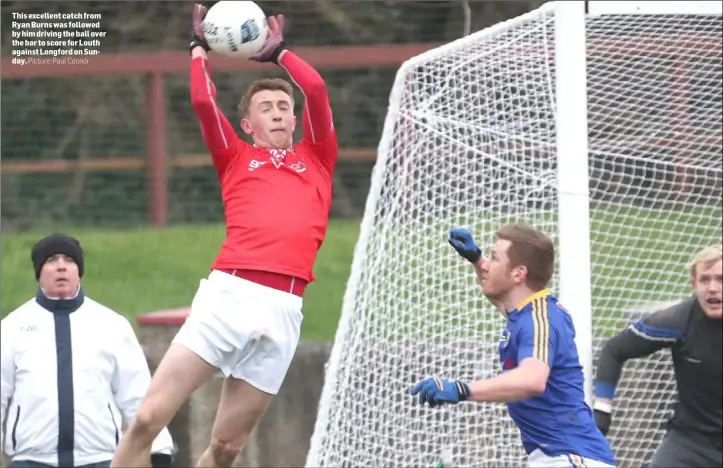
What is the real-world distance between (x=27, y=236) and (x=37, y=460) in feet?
14.4

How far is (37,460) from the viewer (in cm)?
580

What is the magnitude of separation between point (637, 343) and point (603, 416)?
389 millimetres

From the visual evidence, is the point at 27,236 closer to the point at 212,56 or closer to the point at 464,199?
the point at 212,56

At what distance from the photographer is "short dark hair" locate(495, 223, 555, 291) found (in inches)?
188

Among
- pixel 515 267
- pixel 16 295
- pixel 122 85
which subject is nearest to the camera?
pixel 515 267

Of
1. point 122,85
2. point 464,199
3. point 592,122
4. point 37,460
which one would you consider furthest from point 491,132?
point 122,85

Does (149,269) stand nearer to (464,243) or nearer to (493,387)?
(464,243)

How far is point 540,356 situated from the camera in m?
4.49

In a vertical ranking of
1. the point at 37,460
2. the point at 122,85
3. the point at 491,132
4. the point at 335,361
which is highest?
the point at 122,85

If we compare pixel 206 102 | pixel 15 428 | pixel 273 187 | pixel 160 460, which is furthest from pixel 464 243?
pixel 15 428

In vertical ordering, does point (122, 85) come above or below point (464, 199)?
above

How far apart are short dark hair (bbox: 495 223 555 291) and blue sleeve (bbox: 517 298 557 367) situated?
17 cm

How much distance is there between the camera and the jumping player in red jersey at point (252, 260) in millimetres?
5070

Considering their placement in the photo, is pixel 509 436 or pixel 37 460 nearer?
pixel 37 460
